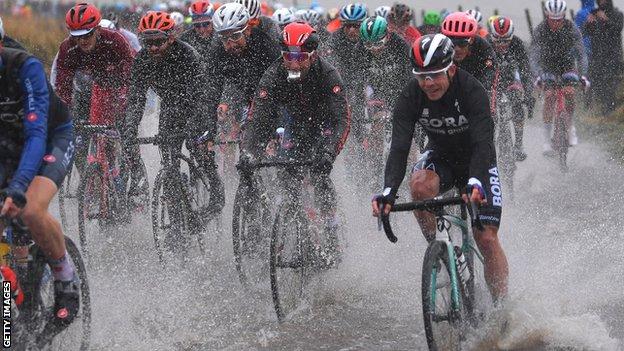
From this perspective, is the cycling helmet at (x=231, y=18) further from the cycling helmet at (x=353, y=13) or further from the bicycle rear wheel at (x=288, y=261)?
the cycling helmet at (x=353, y=13)

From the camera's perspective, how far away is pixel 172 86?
1094 centimetres

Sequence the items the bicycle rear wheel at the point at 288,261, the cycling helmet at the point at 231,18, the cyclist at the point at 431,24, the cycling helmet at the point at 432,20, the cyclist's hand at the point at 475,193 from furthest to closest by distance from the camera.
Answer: the cycling helmet at the point at 432,20, the cyclist at the point at 431,24, the cycling helmet at the point at 231,18, the bicycle rear wheel at the point at 288,261, the cyclist's hand at the point at 475,193

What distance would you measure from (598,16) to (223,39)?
1079 centimetres

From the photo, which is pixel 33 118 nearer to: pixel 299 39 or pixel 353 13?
pixel 299 39

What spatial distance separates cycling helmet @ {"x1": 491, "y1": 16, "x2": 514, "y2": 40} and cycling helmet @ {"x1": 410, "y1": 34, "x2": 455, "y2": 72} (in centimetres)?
828

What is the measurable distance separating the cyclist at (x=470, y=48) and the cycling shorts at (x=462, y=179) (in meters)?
3.84

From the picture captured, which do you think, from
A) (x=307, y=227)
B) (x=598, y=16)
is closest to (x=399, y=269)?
(x=307, y=227)

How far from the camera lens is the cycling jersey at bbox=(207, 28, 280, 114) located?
455 inches

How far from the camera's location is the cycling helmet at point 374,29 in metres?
13.5

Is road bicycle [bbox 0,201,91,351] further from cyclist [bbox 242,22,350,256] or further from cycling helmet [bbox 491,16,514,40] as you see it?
cycling helmet [bbox 491,16,514,40]

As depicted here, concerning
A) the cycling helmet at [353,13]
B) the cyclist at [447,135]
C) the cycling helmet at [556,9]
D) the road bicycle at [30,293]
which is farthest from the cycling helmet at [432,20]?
the road bicycle at [30,293]

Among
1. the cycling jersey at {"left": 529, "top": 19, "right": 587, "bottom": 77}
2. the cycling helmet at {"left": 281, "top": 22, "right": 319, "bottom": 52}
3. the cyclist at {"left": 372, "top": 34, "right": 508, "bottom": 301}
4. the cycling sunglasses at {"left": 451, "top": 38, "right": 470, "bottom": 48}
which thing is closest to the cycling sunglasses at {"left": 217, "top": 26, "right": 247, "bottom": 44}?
the cycling helmet at {"left": 281, "top": 22, "right": 319, "bottom": 52}

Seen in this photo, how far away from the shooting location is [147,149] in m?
15.7

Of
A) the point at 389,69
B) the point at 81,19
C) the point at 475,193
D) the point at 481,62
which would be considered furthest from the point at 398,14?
the point at 475,193
